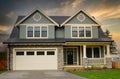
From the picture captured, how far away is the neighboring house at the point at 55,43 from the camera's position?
35438 millimetres

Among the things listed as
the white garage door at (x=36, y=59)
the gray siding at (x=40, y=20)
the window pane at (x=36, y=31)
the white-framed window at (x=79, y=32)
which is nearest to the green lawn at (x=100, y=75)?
the white garage door at (x=36, y=59)

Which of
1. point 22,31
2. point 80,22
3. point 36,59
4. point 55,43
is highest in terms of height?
point 80,22

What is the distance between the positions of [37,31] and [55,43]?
335 cm

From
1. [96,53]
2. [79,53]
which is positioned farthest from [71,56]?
[96,53]

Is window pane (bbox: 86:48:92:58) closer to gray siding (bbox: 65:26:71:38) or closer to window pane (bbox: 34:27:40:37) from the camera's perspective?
gray siding (bbox: 65:26:71:38)

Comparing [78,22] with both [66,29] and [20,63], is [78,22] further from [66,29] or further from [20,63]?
[20,63]

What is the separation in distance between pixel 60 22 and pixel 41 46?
642 centimetres

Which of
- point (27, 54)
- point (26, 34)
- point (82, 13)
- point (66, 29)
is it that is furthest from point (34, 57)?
point (82, 13)

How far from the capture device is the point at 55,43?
35.3 m

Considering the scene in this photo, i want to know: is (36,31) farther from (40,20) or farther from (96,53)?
(96,53)

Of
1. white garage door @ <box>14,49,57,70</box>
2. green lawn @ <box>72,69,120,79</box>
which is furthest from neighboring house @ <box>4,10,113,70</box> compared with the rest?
green lawn @ <box>72,69,120,79</box>

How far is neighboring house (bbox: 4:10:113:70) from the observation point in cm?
3544

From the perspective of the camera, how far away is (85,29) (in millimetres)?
38219

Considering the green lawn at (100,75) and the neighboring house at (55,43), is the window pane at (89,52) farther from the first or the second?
the green lawn at (100,75)
